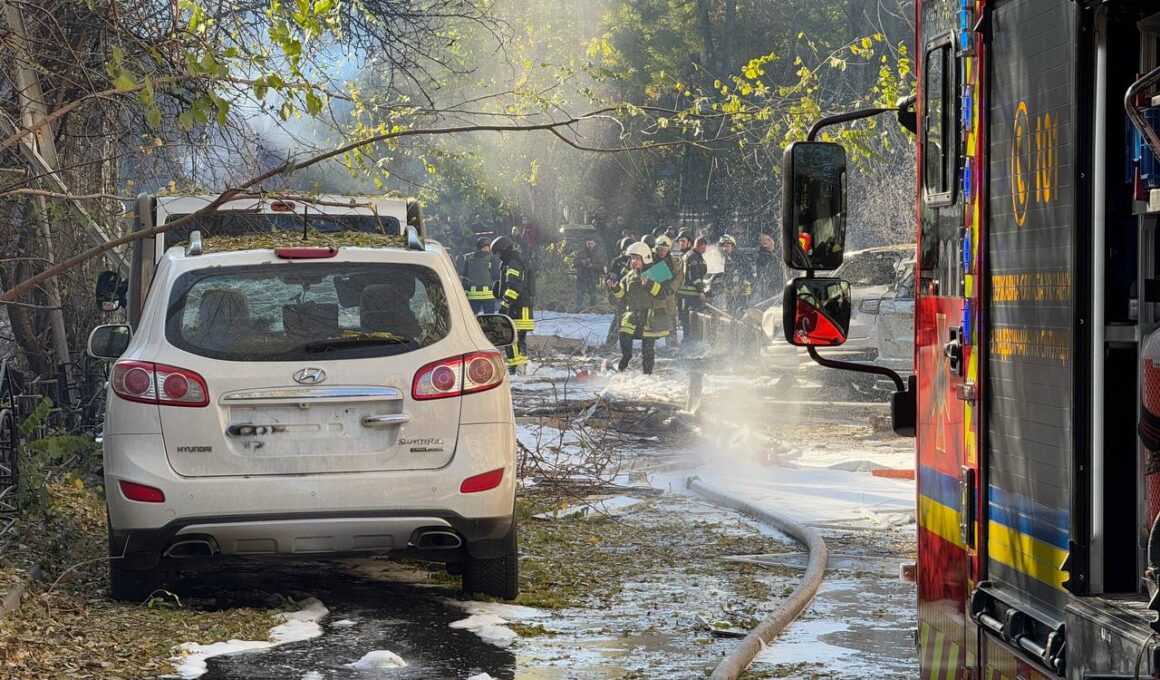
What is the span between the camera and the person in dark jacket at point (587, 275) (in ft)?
117

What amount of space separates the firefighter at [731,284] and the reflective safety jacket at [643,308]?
17.3ft

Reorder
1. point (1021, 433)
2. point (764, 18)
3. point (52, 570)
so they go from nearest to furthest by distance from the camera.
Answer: point (1021, 433), point (52, 570), point (764, 18)

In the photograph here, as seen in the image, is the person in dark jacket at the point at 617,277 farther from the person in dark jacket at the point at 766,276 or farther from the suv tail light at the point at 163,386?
the suv tail light at the point at 163,386

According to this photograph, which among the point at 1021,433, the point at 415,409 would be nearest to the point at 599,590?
the point at 415,409

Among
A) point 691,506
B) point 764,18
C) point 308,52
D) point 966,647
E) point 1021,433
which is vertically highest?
point 764,18

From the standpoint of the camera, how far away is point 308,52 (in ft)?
38.6

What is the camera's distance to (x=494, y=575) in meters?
7.72

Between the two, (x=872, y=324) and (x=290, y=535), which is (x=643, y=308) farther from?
(x=290, y=535)

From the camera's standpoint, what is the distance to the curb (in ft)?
23.0

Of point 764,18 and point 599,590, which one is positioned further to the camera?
point 764,18

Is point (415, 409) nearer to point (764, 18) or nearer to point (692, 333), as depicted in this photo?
point (692, 333)

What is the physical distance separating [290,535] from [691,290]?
20078 mm

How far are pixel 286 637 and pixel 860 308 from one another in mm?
14044

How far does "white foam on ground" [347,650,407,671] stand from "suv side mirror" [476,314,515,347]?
7.71 feet
